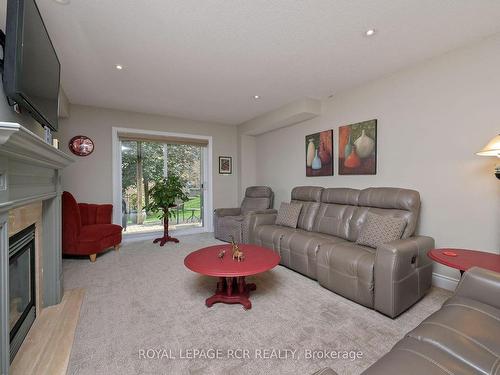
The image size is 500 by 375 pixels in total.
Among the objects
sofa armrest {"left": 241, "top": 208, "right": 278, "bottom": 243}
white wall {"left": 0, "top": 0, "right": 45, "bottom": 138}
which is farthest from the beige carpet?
white wall {"left": 0, "top": 0, "right": 45, "bottom": 138}

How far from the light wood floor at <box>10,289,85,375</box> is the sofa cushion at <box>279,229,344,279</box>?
84.1 inches

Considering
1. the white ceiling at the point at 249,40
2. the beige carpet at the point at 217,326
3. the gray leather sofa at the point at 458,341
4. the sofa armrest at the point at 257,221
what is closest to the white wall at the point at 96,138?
the white ceiling at the point at 249,40

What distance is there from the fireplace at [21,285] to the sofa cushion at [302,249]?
2410mm

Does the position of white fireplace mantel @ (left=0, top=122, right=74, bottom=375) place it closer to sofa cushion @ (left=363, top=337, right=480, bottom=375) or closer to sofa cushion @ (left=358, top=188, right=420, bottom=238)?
sofa cushion @ (left=363, top=337, right=480, bottom=375)

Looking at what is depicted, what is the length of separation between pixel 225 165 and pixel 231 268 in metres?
3.67

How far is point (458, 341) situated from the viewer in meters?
1.03

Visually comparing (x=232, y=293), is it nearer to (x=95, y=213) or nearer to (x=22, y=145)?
(x=22, y=145)

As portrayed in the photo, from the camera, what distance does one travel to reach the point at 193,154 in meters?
5.35

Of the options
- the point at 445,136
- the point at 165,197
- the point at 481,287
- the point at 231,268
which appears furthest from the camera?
the point at 165,197

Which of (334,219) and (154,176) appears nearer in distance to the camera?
(334,219)

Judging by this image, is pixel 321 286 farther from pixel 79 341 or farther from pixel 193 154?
pixel 193 154

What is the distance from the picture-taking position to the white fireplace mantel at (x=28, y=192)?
1070 millimetres

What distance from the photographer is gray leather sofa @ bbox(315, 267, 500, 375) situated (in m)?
0.90

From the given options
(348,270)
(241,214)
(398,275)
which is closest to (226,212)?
(241,214)
